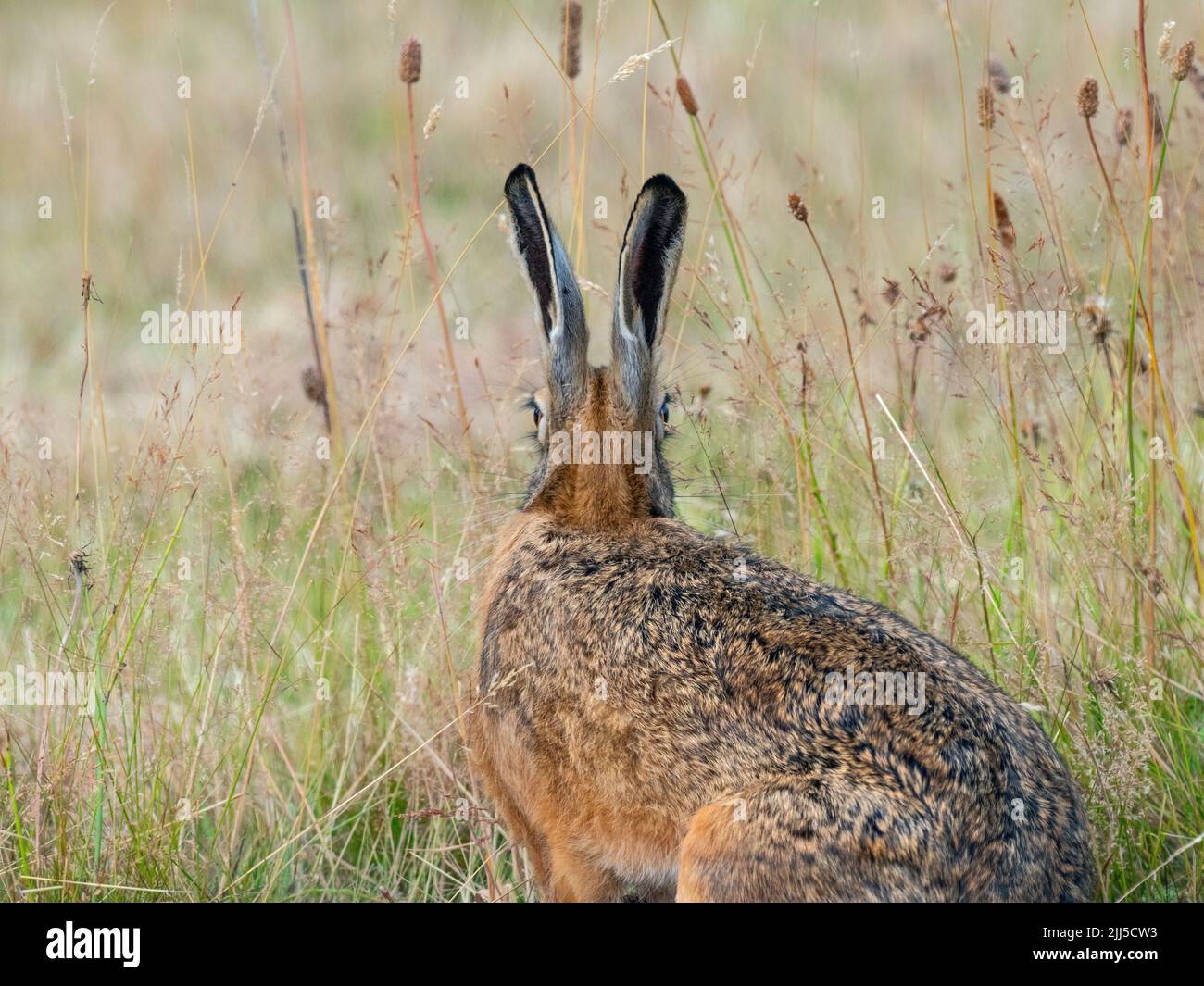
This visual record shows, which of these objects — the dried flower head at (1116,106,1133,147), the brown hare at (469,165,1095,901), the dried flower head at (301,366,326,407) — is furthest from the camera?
the dried flower head at (301,366,326,407)

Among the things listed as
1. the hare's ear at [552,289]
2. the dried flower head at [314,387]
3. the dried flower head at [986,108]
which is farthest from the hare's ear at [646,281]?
the dried flower head at [314,387]

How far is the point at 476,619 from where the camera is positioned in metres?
5.23

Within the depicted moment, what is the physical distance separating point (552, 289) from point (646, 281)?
12.9 inches

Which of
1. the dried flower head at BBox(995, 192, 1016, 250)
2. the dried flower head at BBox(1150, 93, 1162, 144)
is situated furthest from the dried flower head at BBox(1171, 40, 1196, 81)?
the dried flower head at BBox(995, 192, 1016, 250)

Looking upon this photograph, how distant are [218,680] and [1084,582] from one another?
9.60 feet

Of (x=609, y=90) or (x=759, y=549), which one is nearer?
(x=759, y=549)

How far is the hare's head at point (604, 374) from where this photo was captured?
489cm

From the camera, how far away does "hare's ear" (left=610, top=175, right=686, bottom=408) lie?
15.7 feet

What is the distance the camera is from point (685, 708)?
4.12m

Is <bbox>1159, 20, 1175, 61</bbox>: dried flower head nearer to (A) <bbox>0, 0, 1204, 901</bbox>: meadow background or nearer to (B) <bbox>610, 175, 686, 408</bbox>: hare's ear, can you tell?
(A) <bbox>0, 0, 1204, 901</bbox>: meadow background
